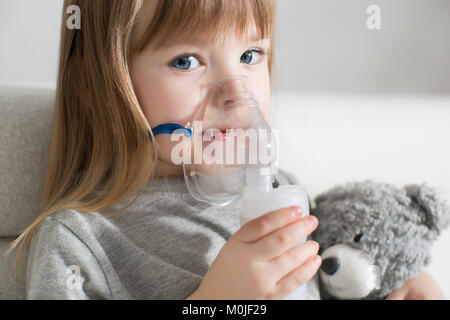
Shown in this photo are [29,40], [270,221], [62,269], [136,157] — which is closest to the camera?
[270,221]

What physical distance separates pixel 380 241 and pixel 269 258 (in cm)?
32

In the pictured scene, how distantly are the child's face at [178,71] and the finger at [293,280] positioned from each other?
0.30 metres

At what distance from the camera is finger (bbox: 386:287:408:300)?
2.77 feet

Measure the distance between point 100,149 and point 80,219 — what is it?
0.14m

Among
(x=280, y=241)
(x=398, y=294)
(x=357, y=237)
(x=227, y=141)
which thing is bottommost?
(x=398, y=294)

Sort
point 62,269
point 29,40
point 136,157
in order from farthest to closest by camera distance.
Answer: point 29,40, point 136,157, point 62,269

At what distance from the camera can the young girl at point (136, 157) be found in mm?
712

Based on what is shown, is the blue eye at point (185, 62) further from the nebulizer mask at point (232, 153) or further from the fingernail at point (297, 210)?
the fingernail at point (297, 210)

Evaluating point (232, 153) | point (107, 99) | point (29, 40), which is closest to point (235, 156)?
point (232, 153)

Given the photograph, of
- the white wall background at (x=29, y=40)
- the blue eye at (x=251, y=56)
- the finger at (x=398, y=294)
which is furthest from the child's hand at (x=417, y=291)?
the white wall background at (x=29, y=40)

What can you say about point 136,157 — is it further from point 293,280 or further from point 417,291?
point 417,291

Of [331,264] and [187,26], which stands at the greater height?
[187,26]

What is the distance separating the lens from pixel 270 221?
576 mm

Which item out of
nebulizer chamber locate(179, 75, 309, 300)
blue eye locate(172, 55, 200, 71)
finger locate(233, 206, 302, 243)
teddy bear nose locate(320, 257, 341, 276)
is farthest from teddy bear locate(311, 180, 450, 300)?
blue eye locate(172, 55, 200, 71)
